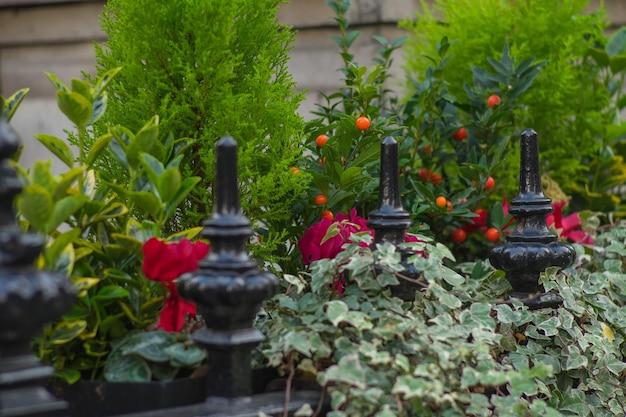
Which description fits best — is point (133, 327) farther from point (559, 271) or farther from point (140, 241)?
point (559, 271)

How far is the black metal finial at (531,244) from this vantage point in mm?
1991

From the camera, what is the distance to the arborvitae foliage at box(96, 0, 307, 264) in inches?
74.3

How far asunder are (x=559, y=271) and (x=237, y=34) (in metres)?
0.98

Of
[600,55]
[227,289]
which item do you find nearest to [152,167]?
[227,289]

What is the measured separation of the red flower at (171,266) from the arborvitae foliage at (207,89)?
0.39 meters

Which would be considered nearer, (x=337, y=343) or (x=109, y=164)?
(x=337, y=343)

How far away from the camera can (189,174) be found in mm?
1926

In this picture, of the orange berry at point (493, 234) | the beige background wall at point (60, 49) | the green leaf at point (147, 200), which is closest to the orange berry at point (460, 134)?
the orange berry at point (493, 234)

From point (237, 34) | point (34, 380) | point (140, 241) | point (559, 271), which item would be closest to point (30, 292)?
point (34, 380)

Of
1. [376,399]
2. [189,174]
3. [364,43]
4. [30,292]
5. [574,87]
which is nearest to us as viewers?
[30,292]

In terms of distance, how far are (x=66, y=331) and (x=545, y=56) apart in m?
2.23

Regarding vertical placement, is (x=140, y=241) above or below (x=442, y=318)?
above

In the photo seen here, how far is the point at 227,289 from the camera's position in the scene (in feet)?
4.59

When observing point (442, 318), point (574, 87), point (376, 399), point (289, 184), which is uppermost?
point (574, 87)
